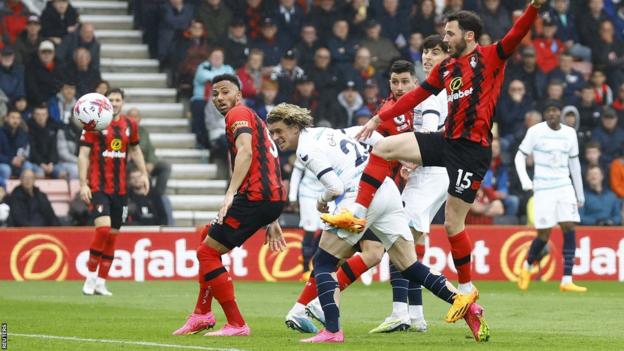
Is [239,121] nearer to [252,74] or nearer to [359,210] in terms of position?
[359,210]

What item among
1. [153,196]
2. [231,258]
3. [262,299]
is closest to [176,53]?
[153,196]

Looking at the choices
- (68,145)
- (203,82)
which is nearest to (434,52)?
(68,145)

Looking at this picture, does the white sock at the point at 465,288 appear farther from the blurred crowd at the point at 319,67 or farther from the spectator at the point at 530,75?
the spectator at the point at 530,75

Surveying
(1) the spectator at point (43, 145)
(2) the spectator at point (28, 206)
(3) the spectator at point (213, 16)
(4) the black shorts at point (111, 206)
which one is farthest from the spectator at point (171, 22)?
(4) the black shorts at point (111, 206)

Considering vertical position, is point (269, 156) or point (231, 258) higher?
point (269, 156)

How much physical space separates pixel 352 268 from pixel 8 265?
1116 centimetres

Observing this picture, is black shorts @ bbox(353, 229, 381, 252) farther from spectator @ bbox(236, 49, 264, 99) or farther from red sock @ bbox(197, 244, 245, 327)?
spectator @ bbox(236, 49, 264, 99)

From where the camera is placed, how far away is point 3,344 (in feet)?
36.3

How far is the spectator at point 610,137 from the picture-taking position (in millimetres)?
26656

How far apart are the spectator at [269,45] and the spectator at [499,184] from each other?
471cm

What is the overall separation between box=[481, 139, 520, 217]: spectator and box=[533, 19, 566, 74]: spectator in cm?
324

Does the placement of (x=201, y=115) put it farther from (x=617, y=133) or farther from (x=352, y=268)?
(x=352, y=268)

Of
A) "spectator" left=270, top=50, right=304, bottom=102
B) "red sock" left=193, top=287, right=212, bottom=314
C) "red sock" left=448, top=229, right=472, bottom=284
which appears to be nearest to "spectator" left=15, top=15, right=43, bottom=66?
"spectator" left=270, top=50, right=304, bottom=102

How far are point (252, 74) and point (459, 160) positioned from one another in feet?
50.0
